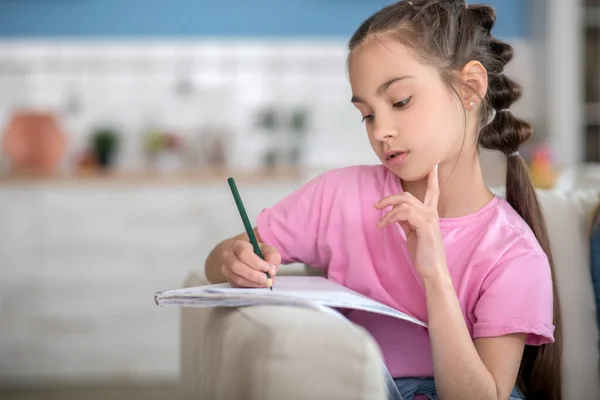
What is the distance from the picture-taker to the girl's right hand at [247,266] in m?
1.25

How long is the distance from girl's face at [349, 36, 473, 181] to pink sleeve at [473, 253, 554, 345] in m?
0.21

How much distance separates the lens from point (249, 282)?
4.15ft

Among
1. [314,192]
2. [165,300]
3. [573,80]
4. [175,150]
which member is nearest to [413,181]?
[314,192]

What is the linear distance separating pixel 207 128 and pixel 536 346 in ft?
11.7

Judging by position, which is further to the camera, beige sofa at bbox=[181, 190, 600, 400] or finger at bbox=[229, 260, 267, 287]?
finger at bbox=[229, 260, 267, 287]

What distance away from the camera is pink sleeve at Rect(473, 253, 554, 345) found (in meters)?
1.32

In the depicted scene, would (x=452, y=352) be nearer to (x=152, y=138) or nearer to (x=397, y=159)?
(x=397, y=159)

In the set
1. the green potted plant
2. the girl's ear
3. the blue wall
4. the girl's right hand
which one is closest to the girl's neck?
the girl's ear

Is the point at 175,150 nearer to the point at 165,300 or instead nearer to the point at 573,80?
the point at 573,80

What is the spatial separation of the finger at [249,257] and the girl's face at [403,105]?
27 cm

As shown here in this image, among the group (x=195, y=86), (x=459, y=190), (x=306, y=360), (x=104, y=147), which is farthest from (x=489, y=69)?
(x=195, y=86)

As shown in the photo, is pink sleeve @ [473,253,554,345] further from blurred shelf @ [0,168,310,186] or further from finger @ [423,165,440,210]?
blurred shelf @ [0,168,310,186]

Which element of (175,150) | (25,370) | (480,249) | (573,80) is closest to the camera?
(480,249)

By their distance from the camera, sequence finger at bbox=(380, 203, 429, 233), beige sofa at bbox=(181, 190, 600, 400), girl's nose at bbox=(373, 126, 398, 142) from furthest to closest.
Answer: girl's nose at bbox=(373, 126, 398, 142), finger at bbox=(380, 203, 429, 233), beige sofa at bbox=(181, 190, 600, 400)
